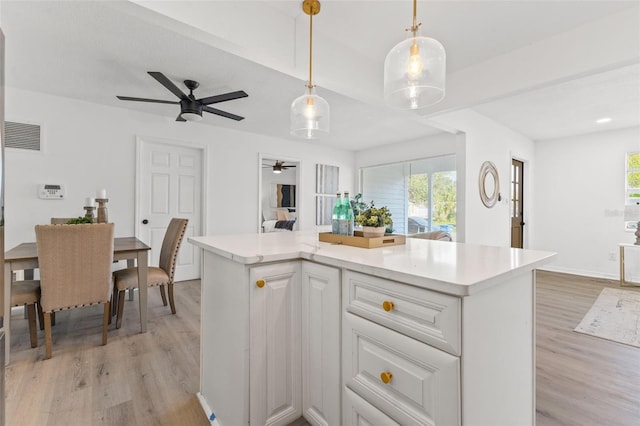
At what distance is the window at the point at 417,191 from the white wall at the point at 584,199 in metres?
1.76

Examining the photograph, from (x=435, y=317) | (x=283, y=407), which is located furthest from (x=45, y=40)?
(x=435, y=317)

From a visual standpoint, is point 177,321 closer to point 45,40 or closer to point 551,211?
point 45,40

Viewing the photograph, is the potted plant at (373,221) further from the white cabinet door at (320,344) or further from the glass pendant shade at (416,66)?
the glass pendant shade at (416,66)

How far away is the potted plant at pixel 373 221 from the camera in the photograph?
1.60 meters

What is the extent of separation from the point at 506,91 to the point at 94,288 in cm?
395

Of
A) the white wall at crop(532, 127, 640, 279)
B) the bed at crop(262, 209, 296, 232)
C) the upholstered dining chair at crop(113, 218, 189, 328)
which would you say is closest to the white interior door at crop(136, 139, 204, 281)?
the upholstered dining chair at crop(113, 218, 189, 328)

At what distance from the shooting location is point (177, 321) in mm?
2859

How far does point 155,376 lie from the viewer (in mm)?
1958

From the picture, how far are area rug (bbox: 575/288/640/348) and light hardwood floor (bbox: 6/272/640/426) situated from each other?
0.16 m

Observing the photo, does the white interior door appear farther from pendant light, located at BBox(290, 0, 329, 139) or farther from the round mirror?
the round mirror

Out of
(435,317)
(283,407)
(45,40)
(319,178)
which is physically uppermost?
(45,40)

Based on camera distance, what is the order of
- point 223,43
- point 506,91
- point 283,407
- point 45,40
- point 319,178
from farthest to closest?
point 319,178, point 506,91, point 45,40, point 223,43, point 283,407

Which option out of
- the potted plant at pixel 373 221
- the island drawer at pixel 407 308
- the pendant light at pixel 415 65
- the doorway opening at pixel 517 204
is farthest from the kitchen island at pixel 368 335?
the doorway opening at pixel 517 204

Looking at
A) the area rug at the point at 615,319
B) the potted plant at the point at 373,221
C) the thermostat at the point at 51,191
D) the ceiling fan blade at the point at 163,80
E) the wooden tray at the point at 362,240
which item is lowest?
the area rug at the point at 615,319
